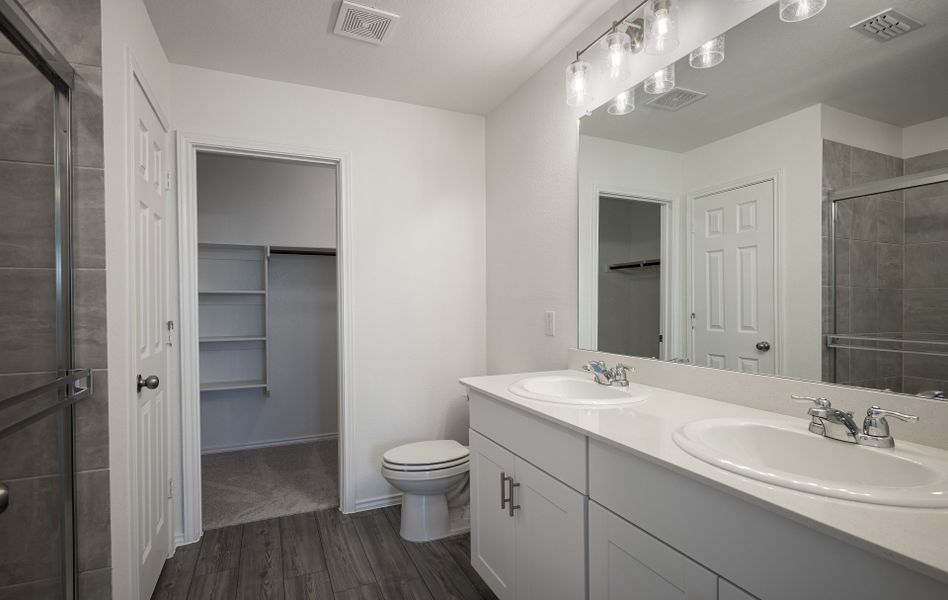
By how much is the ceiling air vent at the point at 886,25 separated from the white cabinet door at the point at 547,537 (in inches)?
54.9

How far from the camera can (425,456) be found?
2.34 m

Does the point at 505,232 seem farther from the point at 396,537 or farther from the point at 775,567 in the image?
the point at 775,567

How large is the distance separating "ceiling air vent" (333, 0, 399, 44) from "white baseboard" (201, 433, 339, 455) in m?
3.07

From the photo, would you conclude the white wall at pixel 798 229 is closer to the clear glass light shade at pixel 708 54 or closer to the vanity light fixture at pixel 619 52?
the clear glass light shade at pixel 708 54

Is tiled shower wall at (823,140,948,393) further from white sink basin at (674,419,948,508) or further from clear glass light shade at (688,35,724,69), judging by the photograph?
clear glass light shade at (688,35,724,69)

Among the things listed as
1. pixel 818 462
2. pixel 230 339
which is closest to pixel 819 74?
pixel 818 462

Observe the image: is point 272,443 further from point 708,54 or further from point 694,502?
point 708,54

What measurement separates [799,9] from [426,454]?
2260 millimetres

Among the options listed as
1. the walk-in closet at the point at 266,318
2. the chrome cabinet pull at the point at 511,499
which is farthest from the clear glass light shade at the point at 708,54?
the walk-in closet at the point at 266,318

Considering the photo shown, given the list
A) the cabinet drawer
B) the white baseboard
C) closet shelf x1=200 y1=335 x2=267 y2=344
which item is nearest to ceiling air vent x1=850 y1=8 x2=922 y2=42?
the cabinet drawer

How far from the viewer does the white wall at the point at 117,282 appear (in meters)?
1.37

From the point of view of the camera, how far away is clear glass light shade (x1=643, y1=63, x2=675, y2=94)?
1685 millimetres

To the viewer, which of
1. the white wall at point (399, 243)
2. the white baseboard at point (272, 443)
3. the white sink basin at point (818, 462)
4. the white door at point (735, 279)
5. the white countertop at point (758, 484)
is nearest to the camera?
the white countertop at point (758, 484)

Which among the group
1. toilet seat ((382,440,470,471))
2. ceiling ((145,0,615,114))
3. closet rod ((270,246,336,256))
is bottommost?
toilet seat ((382,440,470,471))
